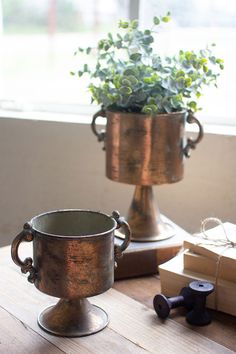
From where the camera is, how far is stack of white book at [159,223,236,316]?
0.91 metres

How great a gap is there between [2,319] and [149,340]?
23cm

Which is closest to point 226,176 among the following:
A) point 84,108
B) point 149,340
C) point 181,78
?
point 181,78

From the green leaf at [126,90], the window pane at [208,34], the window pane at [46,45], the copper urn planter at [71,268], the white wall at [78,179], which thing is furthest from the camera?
the window pane at [46,45]

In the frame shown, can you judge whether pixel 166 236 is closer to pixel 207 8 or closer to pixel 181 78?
pixel 181 78

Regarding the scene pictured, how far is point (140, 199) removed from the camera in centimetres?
113

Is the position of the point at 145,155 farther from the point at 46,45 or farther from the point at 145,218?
the point at 46,45

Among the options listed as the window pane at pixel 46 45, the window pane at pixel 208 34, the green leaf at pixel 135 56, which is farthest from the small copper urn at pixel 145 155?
the window pane at pixel 46 45

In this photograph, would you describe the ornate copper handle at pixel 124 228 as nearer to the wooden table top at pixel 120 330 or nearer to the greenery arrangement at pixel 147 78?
the wooden table top at pixel 120 330

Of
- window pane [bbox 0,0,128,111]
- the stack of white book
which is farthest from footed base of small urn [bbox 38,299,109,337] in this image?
window pane [bbox 0,0,128,111]

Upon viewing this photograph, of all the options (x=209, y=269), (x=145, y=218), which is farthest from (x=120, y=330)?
(x=145, y=218)

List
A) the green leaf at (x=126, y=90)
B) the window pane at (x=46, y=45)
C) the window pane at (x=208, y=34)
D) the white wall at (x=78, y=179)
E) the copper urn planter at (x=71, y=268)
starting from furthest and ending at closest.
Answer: the window pane at (x=46, y=45), the window pane at (x=208, y=34), the white wall at (x=78, y=179), the green leaf at (x=126, y=90), the copper urn planter at (x=71, y=268)

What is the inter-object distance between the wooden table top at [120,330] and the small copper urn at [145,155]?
0.16m

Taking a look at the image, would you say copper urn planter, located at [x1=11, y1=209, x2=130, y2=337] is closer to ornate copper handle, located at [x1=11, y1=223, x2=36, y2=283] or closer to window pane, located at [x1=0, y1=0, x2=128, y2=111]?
ornate copper handle, located at [x1=11, y1=223, x2=36, y2=283]

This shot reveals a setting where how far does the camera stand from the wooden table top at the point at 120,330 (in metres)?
0.82
